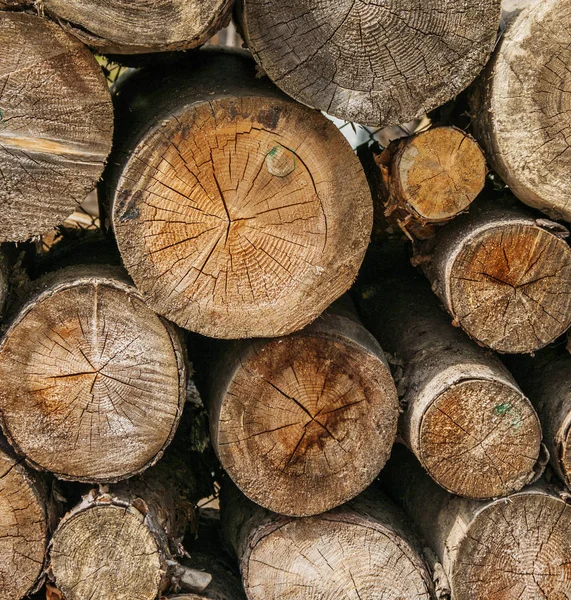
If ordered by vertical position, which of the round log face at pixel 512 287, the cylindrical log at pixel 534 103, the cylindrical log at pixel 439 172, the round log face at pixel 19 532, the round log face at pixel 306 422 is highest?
the cylindrical log at pixel 534 103

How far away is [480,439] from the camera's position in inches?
90.1

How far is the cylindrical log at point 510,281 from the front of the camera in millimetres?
2195

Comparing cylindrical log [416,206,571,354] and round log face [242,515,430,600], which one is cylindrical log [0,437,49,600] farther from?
cylindrical log [416,206,571,354]

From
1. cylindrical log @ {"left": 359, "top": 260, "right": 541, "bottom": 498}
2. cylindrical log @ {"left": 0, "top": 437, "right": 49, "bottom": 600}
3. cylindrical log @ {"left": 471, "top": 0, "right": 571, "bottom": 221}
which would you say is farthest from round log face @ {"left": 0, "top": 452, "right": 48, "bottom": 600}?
cylindrical log @ {"left": 471, "top": 0, "right": 571, "bottom": 221}

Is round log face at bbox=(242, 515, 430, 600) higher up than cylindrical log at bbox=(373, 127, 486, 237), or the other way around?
cylindrical log at bbox=(373, 127, 486, 237)

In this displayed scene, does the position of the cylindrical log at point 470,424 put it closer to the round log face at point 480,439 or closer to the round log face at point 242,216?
the round log face at point 480,439

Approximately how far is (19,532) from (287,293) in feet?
3.72

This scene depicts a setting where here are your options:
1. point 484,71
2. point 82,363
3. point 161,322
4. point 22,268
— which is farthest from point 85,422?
point 484,71

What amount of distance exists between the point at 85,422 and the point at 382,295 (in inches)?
56.5

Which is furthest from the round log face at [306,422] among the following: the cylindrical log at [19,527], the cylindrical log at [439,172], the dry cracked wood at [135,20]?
the dry cracked wood at [135,20]

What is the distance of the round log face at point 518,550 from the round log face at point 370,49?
1.30 metres

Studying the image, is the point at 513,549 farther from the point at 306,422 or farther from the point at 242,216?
the point at 242,216

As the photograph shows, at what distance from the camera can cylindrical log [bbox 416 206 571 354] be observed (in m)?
2.20

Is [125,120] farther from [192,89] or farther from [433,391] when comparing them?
[433,391]
